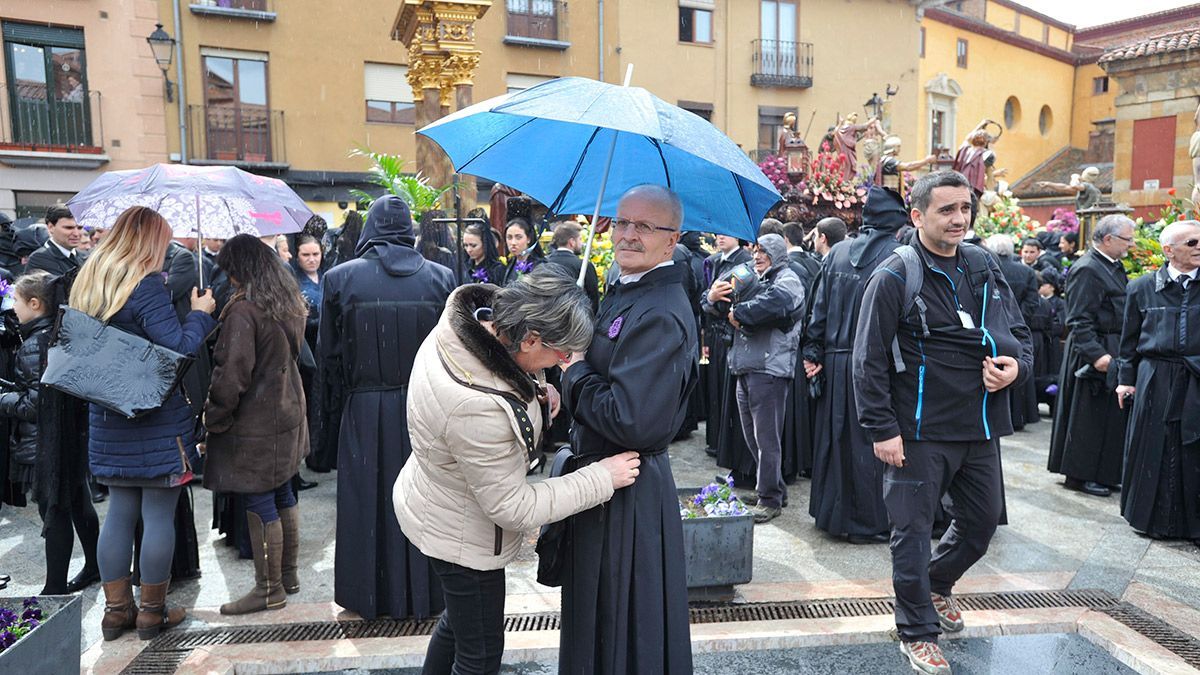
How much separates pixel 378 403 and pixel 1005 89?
35.3 metres

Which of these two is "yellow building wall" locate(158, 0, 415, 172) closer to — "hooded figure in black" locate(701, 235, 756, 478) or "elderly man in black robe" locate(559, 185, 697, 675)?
"hooded figure in black" locate(701, 235, 756, 478)

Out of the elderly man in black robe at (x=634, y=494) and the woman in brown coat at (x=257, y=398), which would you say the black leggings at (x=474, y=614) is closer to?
the elderly man in black robe at (x=634, y=494)

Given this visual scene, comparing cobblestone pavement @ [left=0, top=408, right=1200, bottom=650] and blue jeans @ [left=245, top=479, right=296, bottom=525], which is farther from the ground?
blue jeans @ [left=245, top=479, right=296, bottom=525]

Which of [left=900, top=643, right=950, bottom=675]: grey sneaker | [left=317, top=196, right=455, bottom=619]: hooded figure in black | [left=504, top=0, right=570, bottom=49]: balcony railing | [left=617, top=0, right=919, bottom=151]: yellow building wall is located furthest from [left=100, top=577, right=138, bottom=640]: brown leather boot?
[left=617, top=0, right=919, bottom=151]: yellow building wall

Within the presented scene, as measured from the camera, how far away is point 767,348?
581 cm

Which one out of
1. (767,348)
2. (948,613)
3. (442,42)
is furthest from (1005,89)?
(948,613)

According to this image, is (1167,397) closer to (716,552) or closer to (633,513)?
(716,552)

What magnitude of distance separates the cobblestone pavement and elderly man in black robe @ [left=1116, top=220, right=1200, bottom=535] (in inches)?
8.3

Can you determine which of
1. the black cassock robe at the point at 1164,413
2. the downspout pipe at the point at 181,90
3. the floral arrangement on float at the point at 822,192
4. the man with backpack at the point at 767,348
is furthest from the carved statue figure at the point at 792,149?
the downspout pipe at the point at 181,90

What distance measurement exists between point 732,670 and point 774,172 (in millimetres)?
10629

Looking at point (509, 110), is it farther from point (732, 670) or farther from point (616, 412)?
point (732, 670)

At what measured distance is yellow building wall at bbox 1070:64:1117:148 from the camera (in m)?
36.1

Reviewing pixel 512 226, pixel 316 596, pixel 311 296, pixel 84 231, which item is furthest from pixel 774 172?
pixel 316 596

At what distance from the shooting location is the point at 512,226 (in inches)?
307
